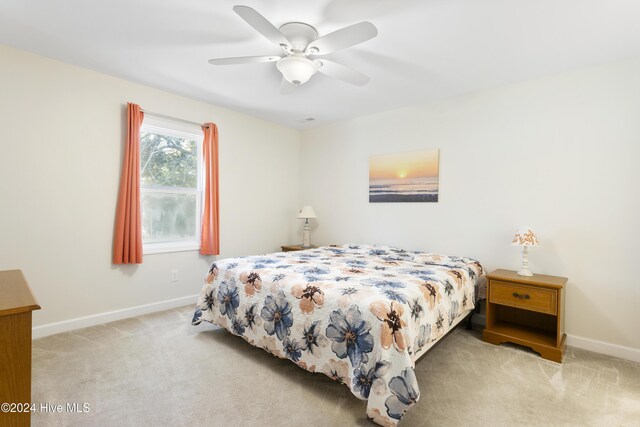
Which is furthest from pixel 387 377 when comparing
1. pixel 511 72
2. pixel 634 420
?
pixel 511 72

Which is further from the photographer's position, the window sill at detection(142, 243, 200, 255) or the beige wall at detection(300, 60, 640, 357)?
the window sill at detection(142, 243, 200, 255)

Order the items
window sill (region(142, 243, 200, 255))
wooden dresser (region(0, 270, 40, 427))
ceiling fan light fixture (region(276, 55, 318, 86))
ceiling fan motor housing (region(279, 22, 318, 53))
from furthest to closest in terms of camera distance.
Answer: window sill (region(142, 243, 200, 255))
ceiling fan light fixture (region(276, 55, 318, 86))
ceiling fan motor housing (region(279, 22, 318, 53))
wooden dresser (region(0, 270, 40, 427))

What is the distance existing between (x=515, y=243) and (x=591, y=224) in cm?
65

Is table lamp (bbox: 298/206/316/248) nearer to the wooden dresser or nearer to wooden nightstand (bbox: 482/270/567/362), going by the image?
wooden nightstand (bbox: 482/270/567/362)

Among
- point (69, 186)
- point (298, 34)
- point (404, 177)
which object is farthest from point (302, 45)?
point (69, 186)

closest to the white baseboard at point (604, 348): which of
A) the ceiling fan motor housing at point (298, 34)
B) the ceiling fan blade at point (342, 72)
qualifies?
the ceiling fan blade at point (342, 72)

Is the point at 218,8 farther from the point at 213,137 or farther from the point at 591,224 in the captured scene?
the point at 591,224

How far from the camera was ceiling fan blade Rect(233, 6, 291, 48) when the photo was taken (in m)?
1.60

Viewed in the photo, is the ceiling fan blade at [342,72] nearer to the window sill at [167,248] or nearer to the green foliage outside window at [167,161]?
the green foliage outside window at [167,161]

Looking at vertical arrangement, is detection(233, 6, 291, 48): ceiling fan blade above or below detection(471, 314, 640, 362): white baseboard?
above

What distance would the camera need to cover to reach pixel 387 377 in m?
1.64

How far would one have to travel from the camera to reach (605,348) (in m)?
2.58

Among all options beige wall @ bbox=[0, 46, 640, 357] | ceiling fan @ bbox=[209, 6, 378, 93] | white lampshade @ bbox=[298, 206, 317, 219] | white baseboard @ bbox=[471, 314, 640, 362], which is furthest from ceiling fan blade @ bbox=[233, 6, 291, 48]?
white baseboard @ bbox=[471, 314, 640, 362]

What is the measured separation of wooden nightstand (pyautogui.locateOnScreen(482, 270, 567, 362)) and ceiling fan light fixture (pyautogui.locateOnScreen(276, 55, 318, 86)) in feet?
7.62
